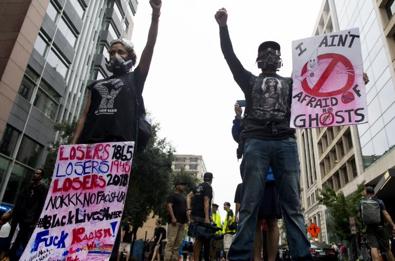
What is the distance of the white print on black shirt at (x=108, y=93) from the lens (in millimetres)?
3236

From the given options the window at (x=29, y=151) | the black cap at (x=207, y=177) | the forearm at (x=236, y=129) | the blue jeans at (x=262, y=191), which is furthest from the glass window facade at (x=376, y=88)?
the window at (x=29, y=151)

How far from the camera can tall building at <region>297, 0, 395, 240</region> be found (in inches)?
998

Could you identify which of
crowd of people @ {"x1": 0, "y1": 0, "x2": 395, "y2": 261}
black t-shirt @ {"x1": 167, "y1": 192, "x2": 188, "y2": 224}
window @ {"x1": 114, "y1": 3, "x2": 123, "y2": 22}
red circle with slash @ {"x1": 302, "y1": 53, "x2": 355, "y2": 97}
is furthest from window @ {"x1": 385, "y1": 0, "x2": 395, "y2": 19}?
crowd of people @ {"x1": 0, "y1": 0, "x2": 395, "y2": 261}

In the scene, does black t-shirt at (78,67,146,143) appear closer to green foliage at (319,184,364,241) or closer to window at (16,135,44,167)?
window at (16,135,44,167)

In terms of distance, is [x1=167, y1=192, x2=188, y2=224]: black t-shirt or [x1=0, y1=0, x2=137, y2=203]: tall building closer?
[x1=167, y1=192, x2=188, y2=224]: black t-shirt

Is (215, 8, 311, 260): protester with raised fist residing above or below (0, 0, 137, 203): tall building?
below

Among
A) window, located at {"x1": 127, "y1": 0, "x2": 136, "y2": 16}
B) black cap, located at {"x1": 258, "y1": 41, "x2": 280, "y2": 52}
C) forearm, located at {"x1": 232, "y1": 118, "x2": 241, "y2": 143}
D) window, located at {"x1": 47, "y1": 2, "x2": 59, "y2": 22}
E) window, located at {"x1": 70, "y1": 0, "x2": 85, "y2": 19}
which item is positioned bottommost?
forearm, located at {"x1": 232, "y1": 118, "x2": 241, "y2": 143}

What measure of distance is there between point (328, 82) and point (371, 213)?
4.20 metres

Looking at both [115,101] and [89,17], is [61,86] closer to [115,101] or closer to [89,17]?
[89,17]

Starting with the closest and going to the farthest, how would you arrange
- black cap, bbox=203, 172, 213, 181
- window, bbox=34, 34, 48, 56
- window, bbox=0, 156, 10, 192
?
black cap, bbox=203, 172, 213, 181 → window, bbox=0, 156, 10, 192 → window, bbox=34, 34, 48, 56

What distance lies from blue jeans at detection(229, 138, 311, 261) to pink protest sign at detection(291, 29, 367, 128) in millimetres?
448

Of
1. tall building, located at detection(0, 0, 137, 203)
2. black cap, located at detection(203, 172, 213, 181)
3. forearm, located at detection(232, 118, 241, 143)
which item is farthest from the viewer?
tall building, located at detection(0, 0, 137, 203)

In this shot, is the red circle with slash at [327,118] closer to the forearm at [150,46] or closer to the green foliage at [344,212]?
the forearm at [150,46]

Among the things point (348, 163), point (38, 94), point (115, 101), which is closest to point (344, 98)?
point (115, 101)
